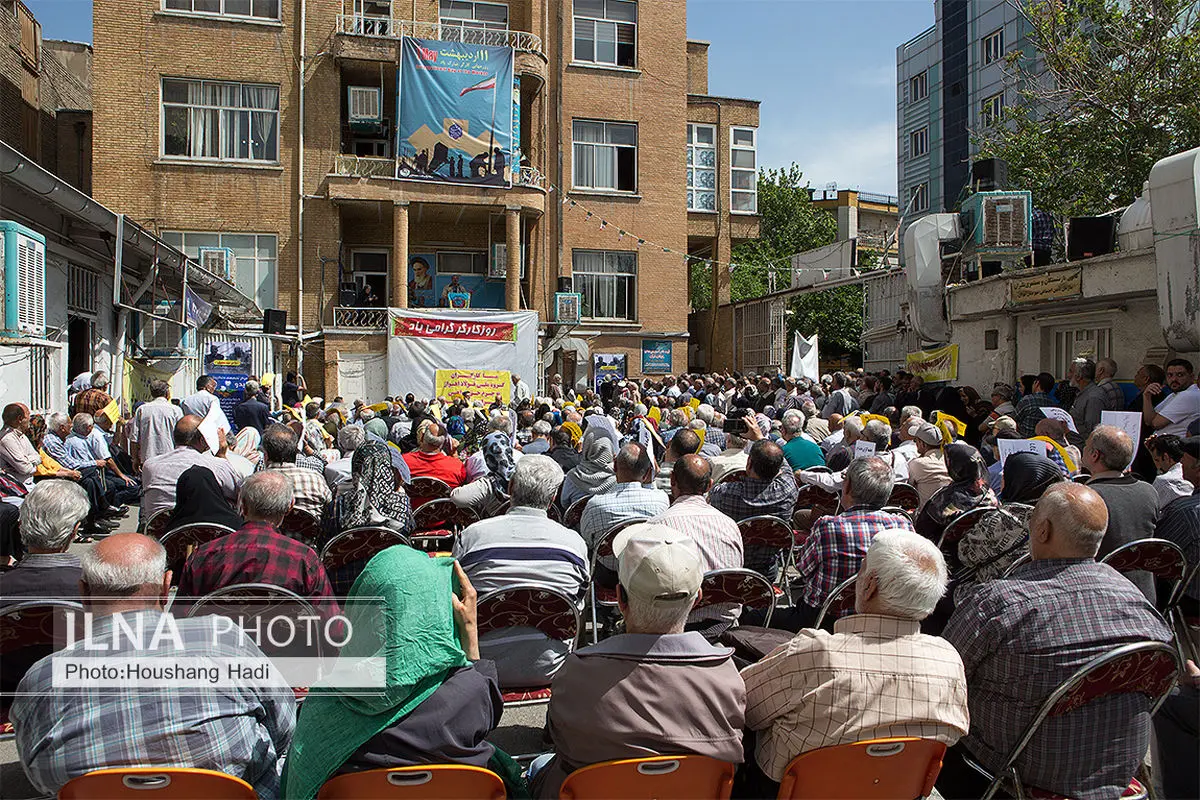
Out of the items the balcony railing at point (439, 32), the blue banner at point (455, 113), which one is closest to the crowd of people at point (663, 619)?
the blue banner at point (455, 113)

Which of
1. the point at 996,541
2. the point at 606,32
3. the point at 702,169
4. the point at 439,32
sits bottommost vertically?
the point at 996,541

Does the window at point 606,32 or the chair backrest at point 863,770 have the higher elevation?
the window at point 606,32

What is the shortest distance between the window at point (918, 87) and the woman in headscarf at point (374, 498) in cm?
4077

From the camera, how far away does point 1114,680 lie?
2697 millimetres

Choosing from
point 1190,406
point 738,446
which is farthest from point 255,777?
point 1190,406

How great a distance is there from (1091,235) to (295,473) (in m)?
10.6

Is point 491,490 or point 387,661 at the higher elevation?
point 491,490

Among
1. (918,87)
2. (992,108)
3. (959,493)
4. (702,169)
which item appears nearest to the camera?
(959,493)

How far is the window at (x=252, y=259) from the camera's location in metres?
22.8

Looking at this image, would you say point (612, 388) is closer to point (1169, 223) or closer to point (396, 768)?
point (1169, 223)

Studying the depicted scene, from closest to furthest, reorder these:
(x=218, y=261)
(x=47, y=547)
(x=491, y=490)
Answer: (x=47, y=547) < (x=491, y=490) < (x=218, y=261)

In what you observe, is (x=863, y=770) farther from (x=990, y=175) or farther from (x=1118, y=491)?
(x=990, y=175)

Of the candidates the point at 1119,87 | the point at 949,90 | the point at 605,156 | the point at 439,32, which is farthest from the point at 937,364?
the point at 949,90

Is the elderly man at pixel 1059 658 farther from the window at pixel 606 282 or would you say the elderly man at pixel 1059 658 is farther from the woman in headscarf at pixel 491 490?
the window at pixel 606 282
